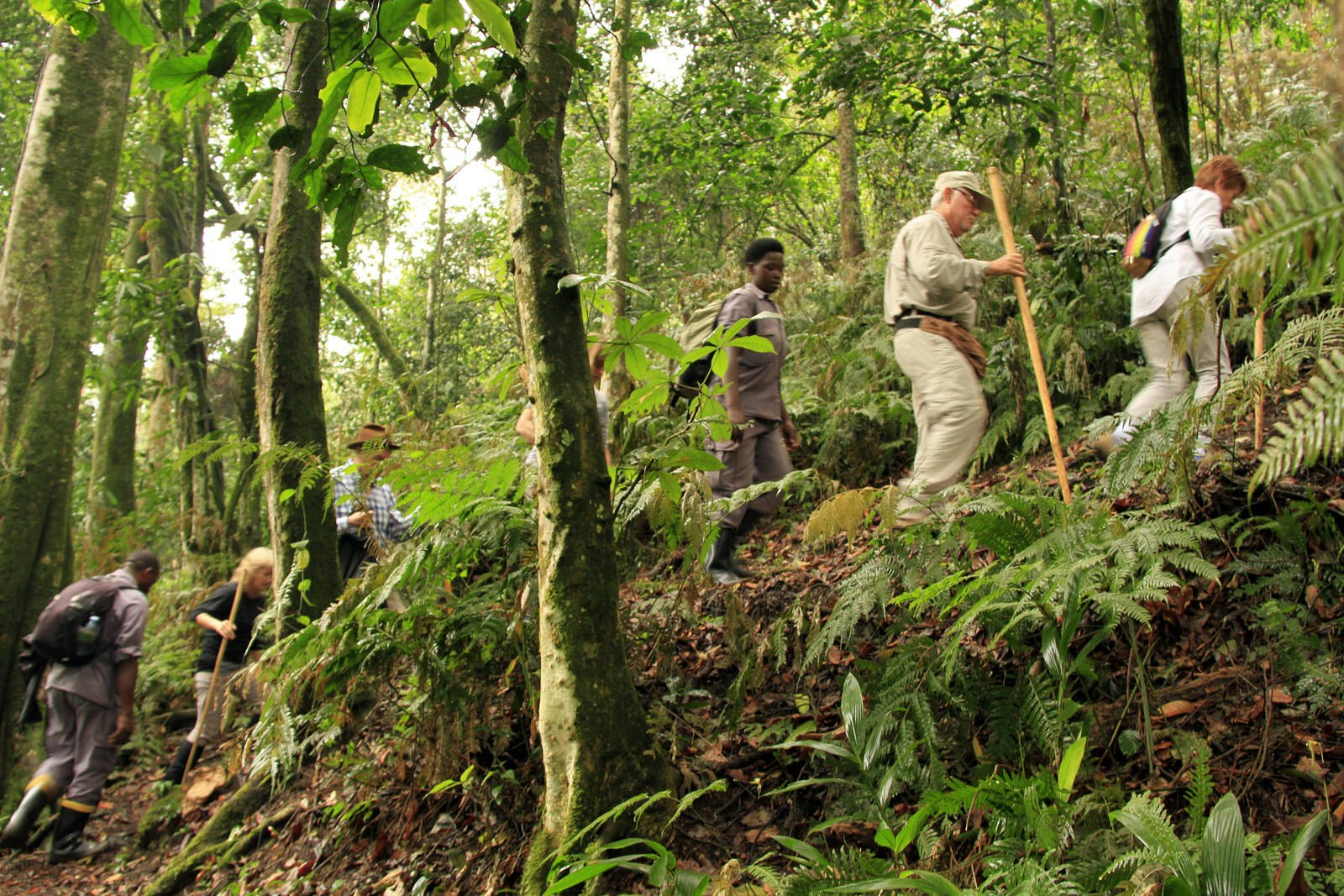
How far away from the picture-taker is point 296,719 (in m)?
4.56

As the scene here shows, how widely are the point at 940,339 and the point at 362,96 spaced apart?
3.59 m

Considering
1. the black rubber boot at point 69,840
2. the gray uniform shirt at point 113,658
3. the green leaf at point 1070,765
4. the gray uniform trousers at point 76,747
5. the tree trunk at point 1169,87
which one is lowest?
the black rubber boot at point 69,840

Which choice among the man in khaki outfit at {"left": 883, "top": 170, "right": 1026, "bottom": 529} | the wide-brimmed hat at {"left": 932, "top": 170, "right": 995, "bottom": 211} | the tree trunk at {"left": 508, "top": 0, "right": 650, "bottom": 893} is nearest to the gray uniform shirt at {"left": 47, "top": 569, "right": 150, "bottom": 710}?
the tree trunk at {"left": 508, "top": 0, "right": 650, "bottom": 893}

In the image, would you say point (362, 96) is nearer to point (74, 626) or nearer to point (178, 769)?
point (74, 626)

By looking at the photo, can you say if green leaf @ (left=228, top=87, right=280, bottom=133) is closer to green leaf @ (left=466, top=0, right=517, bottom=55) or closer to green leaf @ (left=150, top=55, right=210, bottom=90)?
green leaf @ (left=150, top=55, right=210, bottom=90)

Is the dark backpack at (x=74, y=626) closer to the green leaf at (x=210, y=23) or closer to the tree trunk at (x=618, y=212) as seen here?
the tree trunk at (x=618, y=212)

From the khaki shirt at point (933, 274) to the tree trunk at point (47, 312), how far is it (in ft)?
21.8

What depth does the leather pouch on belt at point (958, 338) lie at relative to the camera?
16.2 ft

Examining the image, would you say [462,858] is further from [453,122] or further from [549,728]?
[453,122]

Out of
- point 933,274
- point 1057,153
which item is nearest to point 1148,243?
point 933,274

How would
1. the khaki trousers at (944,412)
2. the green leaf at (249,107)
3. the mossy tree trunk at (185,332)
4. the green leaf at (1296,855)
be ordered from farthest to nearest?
the mossy tree trunk at (185,332), the khaki trousers at (944,412), the green leaf at (249,107), the green leaf at (1296,855)

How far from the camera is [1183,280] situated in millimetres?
5070

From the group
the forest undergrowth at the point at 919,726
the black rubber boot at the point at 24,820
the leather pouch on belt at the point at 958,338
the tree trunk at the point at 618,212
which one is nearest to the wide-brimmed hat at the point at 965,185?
the leather pouch on belt at the point at 958,338

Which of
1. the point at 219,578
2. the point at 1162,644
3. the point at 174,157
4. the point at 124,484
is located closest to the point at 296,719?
the point at 1162,644
